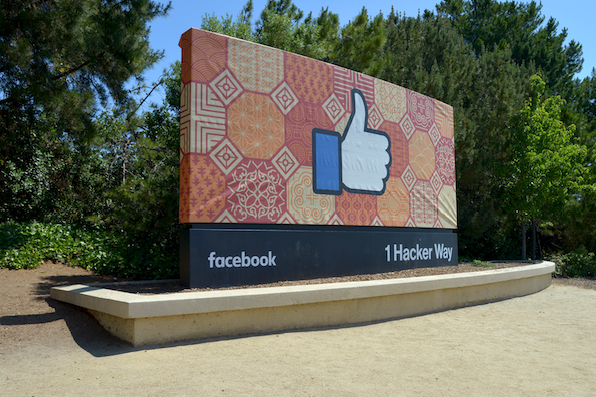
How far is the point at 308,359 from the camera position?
4.32 metres

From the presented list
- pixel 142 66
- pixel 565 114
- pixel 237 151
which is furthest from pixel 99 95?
pixel 565 114

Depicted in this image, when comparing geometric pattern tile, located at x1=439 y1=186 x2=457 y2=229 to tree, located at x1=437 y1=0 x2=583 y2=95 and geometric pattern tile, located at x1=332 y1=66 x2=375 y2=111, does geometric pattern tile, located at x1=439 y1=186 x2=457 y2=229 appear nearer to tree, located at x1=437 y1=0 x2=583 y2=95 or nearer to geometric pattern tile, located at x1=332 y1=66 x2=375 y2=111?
geometric pattern tile, located at x1=332 y1=66 x2=375 y2=111

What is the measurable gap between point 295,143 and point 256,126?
776 mm

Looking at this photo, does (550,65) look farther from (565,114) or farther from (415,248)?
(415,248)

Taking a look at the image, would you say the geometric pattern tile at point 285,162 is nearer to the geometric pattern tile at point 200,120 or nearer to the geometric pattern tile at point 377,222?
the geometric pattern tile at point 200,120

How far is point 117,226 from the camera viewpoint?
9.91 meters

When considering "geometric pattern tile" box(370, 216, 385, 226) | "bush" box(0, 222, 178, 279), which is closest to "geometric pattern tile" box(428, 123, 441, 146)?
"geometric pattern tile" box(370, 216, 385, 226)

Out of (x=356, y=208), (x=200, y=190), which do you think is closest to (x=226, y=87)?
(x=200, y=190)

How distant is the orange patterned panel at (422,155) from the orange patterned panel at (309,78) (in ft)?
8.36

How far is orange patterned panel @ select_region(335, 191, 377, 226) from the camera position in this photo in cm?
766

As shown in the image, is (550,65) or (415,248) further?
(550,65)

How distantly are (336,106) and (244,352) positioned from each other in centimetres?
483

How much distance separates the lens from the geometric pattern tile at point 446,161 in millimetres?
9984

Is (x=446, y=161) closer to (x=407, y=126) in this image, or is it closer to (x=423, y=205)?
(x=423, y=205)
